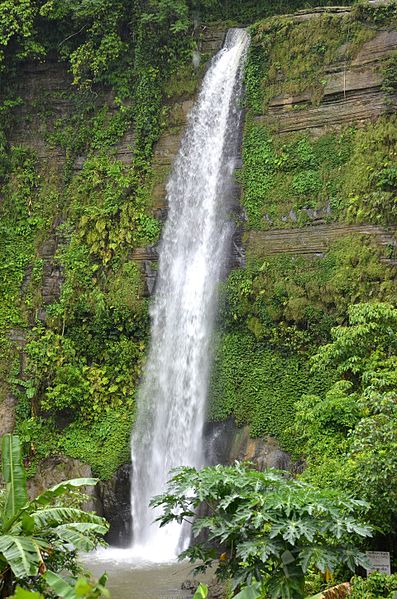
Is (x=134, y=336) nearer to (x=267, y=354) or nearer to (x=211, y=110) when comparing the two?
(x=267, y=354)

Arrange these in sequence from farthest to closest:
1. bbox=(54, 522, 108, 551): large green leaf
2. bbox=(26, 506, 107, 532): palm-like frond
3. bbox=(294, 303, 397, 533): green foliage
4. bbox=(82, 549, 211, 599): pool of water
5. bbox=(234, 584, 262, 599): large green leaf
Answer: bbox=(82, 549, 211, 599): pool of water
bbox=(26, 506, 107, 532): palm-like frond
bbox=(54, 522, 108, 551): large green leaf
bbox=(294, 303, 397, 533): green foliage
bbox=(234, 584, 262, 599): large green leaf

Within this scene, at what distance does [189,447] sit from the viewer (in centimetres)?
1587

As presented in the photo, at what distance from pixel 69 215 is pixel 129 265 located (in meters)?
2.81

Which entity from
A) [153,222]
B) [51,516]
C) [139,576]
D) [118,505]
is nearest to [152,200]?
[153,222]

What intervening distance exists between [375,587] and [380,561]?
310 millimetres

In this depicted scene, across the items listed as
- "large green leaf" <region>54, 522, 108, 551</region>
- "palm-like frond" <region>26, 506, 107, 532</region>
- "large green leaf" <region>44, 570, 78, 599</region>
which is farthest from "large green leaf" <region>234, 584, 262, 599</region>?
"palm-like frond" <region>26, 506, 107, 532</region>

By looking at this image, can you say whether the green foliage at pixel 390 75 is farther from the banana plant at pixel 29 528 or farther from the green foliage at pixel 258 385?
the banana plant at pixel 29 528

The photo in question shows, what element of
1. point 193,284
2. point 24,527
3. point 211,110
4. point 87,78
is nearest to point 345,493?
point 24,527

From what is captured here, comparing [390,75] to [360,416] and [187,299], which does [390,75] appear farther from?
[360,416]

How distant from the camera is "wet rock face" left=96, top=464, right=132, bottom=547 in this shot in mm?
15922

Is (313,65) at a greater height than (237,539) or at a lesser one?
greater

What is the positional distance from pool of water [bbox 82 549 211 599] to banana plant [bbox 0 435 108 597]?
92.7 inches

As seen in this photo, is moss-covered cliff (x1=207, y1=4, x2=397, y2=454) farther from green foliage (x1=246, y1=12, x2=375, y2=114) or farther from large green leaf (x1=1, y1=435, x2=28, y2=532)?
large green leaf (x1=1, y1=435, x2=28, y2=532)

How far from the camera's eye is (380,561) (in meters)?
8.70
